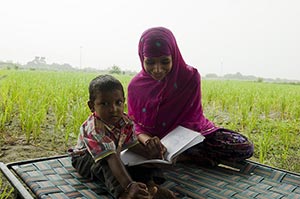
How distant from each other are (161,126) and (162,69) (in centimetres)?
43

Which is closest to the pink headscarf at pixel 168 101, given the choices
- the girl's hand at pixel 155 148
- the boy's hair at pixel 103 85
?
the girl's hand at pixel 155 148

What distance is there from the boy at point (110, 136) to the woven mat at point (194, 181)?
0.17m

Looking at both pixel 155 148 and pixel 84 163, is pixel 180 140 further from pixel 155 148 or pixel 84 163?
pixel 84 163

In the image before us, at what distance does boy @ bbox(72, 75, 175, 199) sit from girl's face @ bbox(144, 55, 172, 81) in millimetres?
342

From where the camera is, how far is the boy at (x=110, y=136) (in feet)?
4.33

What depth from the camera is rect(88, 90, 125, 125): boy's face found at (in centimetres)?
138

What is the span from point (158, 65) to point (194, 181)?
664mm

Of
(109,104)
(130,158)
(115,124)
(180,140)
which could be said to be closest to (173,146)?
(180,140)

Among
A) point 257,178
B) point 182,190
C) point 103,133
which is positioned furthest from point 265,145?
point 103,133

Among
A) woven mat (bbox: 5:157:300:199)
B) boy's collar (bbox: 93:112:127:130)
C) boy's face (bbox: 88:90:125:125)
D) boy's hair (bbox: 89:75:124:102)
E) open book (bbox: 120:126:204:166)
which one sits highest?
boy's hair (bbox: 89:75:124:102)

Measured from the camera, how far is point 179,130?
1.91 metres

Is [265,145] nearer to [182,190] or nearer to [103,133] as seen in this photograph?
[182,190]

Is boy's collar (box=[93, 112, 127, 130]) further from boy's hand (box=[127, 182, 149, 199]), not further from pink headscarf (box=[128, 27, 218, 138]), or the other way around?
pink headscarf (box=[128, 27, 218, 138])

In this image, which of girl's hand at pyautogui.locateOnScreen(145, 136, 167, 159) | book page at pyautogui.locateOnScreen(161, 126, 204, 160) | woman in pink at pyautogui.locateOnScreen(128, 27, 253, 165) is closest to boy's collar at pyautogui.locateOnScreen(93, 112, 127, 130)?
girl's hand at pyautogui.locateOnScreen(145, 136, 167, 159)
